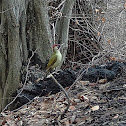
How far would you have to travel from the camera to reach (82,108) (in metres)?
3.56

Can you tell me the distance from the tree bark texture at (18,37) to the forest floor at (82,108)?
2.90ft

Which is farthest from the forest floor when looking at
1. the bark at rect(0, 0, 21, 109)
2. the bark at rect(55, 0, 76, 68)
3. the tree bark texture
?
the bark at rect(55, 0, 76, 68)

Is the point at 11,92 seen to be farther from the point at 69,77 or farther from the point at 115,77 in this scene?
the point at 115,77

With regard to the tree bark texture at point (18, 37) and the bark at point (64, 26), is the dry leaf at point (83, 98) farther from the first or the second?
the bark at point (64, 26)

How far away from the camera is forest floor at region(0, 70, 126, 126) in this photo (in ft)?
9.98

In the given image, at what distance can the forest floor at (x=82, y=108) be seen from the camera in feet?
9.98

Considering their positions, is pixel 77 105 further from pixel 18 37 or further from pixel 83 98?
pixel 18 37

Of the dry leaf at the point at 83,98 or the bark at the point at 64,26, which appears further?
the bark at the point at 64,26

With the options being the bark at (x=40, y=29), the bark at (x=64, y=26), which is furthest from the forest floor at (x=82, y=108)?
the bark at (x=64, y=26)

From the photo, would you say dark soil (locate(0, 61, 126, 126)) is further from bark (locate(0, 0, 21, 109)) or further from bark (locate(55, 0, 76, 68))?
bark (locate(55, 0, 76, 68))

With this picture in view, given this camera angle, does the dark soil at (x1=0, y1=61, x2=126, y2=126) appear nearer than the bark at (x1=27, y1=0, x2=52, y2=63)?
Yes

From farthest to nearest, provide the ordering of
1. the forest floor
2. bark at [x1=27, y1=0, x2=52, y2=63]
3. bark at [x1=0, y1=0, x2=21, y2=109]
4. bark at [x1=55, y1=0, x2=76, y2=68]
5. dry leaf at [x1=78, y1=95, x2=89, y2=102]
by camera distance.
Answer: bark at [x1=55, y1=0, x2=76, y2=68], bark at [x1=27, y1=0, x2=52, y2=63], bark at [x1=0, y1=0, x2=21, y2=109], dry leaf at [x1=78, y1=95, x2=89, y2=102], the forest floor

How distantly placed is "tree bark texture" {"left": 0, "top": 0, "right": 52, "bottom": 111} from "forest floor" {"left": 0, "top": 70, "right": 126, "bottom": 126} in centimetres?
88

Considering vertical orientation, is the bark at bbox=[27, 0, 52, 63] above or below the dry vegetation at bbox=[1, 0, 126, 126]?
above
